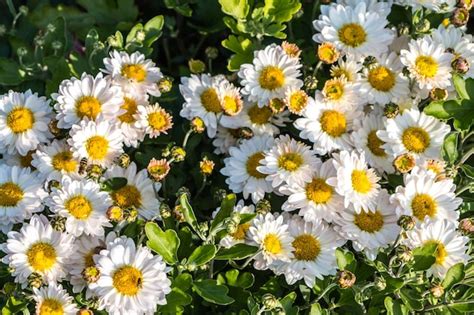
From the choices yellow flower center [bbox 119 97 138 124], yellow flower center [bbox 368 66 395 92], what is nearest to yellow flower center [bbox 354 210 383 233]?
yellow flower center [bbox 368 66 395 92]

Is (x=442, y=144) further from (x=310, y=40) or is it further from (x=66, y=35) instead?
(x=66, y=35)

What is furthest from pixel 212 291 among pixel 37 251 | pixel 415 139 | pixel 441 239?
pixel 415 139

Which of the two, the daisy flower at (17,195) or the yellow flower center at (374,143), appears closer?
the daisy flower at (17,195)

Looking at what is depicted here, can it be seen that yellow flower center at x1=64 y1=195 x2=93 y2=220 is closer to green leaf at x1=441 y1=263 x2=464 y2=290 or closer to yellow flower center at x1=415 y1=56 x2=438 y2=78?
green leaf at x1=441 y1=263 x2=464 y2=290

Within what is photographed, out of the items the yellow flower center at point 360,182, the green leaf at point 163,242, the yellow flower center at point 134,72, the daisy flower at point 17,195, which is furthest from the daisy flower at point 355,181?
the daisy flower at point 17,195

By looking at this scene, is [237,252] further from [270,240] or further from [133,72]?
[133,72]

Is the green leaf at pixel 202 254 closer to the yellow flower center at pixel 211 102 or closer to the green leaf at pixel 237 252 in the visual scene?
the green leaf at pixel 237 252
